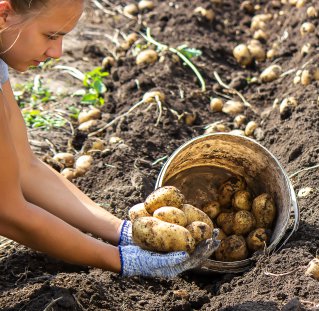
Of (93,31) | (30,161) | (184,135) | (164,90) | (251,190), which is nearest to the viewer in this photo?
(30,161)

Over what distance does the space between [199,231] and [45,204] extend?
681 millimetres

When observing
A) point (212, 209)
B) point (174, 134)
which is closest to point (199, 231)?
point (212, 209)

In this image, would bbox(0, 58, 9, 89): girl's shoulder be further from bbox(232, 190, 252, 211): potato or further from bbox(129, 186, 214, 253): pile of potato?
bbox(232, 190, 252, 211): potato

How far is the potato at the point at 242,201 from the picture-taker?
3414 millimetres

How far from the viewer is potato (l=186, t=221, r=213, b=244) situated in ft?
9.04

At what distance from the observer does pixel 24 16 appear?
2.33 meters

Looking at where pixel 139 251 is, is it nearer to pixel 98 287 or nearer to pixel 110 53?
pixel 98 287

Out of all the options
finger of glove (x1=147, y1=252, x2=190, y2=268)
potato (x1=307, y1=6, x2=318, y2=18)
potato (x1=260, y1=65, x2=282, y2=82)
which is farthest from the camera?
potato (x1=307, y1=6, x2=318, y2=18)

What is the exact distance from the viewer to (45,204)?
9.81 feet

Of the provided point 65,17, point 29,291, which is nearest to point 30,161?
point 29,291

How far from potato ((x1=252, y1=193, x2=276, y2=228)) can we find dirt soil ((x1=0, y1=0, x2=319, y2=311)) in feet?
0.50

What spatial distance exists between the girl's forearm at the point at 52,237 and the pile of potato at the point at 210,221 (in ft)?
0.61

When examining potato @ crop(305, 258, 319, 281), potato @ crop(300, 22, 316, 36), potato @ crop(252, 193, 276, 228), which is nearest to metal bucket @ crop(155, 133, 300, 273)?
potato @ crop(252, 193, 276, 228)

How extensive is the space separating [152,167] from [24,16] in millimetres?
1581
